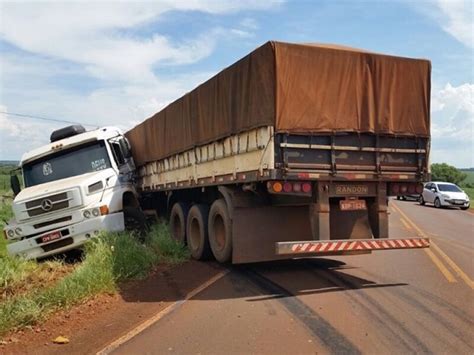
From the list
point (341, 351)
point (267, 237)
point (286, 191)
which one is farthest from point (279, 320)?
point (267, 237)

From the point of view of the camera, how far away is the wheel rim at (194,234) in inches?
423

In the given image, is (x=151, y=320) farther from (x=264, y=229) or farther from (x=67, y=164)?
(x=67, y=164)

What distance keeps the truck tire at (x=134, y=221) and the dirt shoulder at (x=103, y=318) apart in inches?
155

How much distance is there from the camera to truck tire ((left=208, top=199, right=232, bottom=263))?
8.97 m

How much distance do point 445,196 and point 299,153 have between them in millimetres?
24401

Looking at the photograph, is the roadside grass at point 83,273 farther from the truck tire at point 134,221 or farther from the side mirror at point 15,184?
the side mirror at point 15,184

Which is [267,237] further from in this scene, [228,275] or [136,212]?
[136,212]

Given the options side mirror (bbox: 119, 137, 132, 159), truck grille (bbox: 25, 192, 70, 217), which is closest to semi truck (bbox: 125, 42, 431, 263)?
truck grille (bbox: 25, 192, 70, 217)

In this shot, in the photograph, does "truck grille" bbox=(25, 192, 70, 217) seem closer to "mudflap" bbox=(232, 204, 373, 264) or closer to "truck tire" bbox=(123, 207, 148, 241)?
"truck tire" bbox=(123, 207, 148, 241)

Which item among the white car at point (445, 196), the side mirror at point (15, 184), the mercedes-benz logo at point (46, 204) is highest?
the side mirror at point (15, 184)

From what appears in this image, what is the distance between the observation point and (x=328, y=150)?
795cm

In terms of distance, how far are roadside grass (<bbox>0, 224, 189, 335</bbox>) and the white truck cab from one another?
56 cm

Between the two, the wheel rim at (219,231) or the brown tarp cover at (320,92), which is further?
the wheel rim at (219,231)

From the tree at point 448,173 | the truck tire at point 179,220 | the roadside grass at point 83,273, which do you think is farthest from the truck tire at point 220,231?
the tree at point 448,173
